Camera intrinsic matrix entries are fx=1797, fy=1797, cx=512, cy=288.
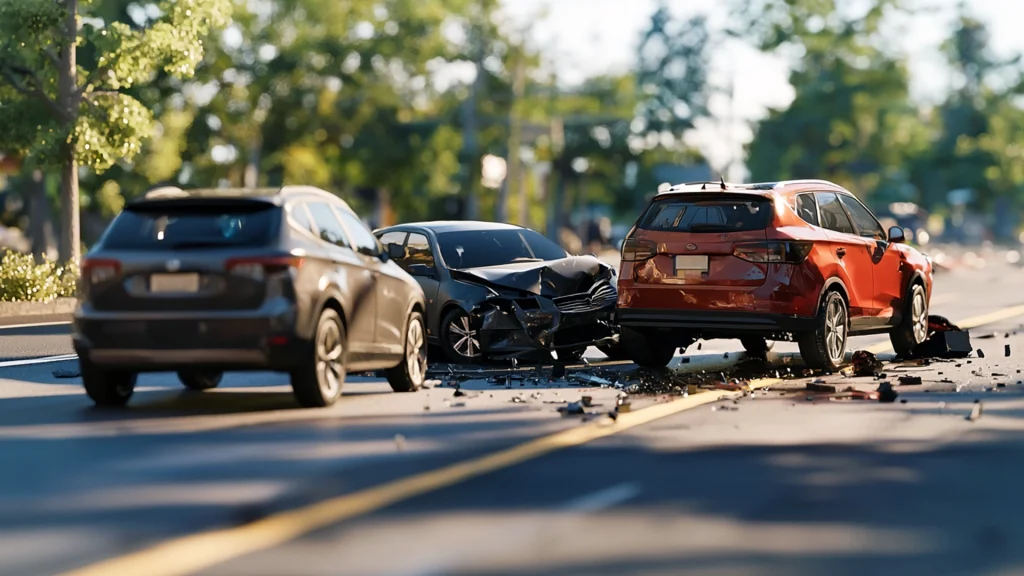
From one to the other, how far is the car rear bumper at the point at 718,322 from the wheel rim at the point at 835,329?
0.35 metres

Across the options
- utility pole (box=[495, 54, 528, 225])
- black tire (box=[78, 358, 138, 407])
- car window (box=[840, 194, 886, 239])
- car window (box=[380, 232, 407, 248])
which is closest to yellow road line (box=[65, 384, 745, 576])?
black tire (box=[78, 358, 138, 407])

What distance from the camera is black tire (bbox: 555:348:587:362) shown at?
703 inches

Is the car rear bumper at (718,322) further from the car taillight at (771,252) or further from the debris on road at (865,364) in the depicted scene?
the debris on road at (865,364)

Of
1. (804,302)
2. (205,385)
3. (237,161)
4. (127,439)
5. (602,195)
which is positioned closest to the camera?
(127,439)

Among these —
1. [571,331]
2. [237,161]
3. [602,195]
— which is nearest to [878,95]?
[602,195]

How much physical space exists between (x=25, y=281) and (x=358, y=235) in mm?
13423

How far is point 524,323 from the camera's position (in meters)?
16.7

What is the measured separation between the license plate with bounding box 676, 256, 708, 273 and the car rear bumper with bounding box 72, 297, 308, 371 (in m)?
4.93

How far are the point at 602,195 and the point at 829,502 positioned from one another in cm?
10911

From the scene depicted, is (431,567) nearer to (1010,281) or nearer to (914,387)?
(914,387)

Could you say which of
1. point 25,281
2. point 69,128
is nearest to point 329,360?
point 25,281

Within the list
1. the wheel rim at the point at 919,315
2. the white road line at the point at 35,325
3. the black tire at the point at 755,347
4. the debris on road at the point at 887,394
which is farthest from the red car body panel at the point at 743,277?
the white road line at the point at 35,325

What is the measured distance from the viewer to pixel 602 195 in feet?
385

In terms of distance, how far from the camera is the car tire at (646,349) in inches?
661
